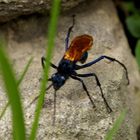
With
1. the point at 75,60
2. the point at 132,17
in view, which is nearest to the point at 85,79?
the point at 75,60

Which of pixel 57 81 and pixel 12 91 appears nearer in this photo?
pixel 12 91

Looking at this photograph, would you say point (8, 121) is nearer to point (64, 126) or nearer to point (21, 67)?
point (64, 126)

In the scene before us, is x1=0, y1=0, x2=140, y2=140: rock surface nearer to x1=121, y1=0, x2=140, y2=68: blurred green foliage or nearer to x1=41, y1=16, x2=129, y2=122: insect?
x1=41, y1=16, x2=129, y2=122: insect

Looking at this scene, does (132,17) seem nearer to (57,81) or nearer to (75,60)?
(75,60)

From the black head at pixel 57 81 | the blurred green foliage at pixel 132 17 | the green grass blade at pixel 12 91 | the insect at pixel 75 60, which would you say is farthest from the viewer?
the blurred green foliage at pixel 132 17

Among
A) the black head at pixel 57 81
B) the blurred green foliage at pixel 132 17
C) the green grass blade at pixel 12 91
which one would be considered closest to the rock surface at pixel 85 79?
the black head at pixel 57 81

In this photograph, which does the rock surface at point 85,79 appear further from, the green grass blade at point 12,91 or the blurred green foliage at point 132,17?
the green grass blade at point 12,91

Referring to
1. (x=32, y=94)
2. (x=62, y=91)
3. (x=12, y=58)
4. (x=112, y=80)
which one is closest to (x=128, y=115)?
(x=112, y=80)

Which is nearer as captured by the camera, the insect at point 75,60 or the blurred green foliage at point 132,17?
the insect at point 75,60

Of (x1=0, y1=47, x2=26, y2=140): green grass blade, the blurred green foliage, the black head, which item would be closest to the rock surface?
the black head
